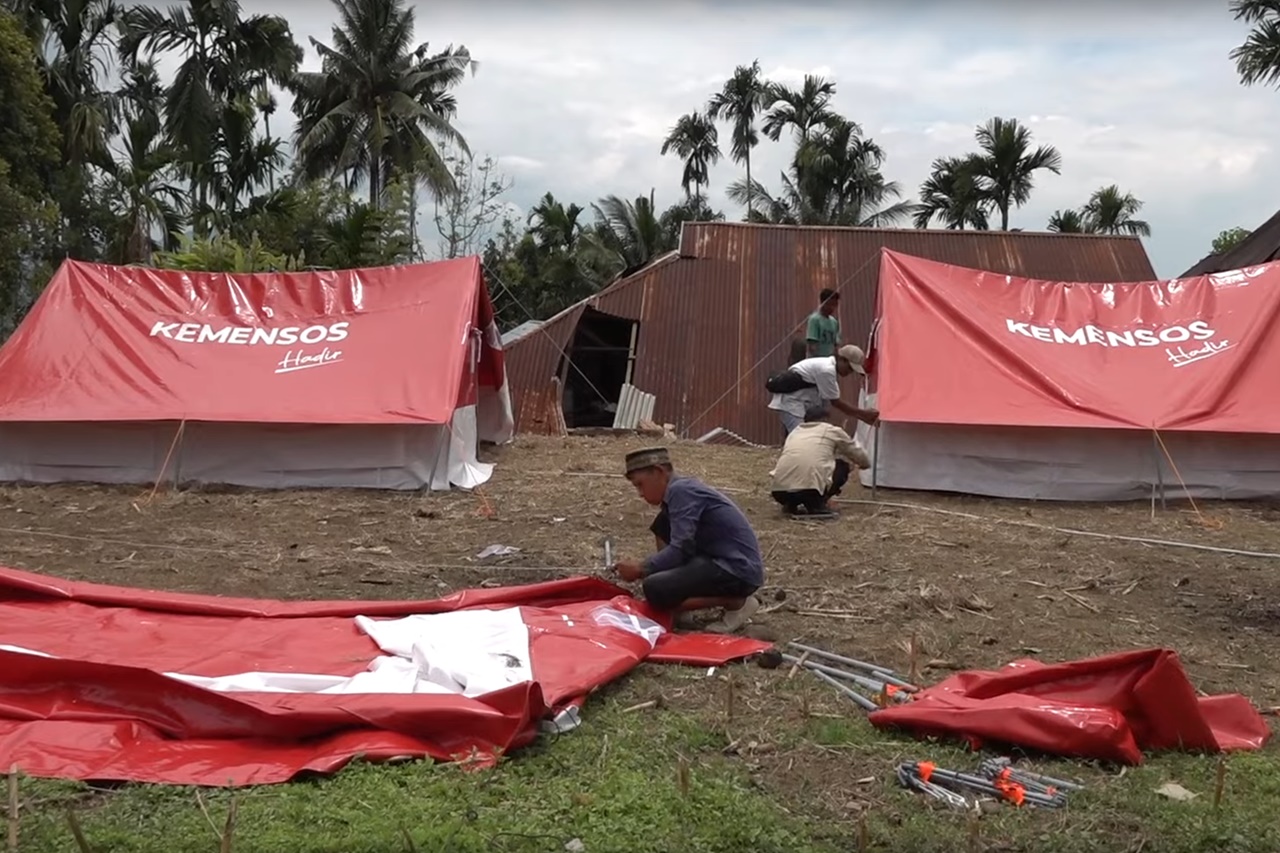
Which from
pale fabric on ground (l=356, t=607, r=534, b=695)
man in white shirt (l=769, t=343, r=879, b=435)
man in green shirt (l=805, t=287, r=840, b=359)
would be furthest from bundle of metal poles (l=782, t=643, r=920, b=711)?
man in green shirt (l=805, t=287, r=840, b=359)

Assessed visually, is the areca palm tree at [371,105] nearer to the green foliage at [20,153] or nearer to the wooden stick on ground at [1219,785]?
the green foliage at [20,153]

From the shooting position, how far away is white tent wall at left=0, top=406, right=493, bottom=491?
817 centimetres

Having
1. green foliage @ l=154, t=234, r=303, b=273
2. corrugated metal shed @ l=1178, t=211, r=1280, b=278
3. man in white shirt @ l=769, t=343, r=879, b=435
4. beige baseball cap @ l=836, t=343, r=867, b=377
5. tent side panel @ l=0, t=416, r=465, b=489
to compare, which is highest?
corrugated metal shed @ l=1178, t=211, r=1280, b=278

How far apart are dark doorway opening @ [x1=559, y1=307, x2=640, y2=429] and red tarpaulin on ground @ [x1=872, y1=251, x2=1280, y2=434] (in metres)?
8.51

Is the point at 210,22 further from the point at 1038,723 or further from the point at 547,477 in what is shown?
the point at 1038,723

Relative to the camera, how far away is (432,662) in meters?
3.64

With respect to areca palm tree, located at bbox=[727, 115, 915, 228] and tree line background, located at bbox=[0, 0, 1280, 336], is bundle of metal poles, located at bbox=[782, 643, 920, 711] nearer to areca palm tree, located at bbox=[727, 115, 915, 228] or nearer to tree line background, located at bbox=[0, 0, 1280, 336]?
tree line background, located at bbox=[0, 0, 1280, 336]

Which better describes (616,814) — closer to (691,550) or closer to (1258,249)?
(691,550)

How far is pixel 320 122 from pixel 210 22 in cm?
403

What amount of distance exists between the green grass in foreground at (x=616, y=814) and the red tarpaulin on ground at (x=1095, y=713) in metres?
0.10

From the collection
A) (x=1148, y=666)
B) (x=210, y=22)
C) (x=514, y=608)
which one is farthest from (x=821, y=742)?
(x=210, y=22)

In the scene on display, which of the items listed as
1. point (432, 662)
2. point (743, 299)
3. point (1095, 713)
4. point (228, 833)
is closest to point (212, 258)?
point (743, 299)

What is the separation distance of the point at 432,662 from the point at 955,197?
2921cm

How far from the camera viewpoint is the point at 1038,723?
3256mm
